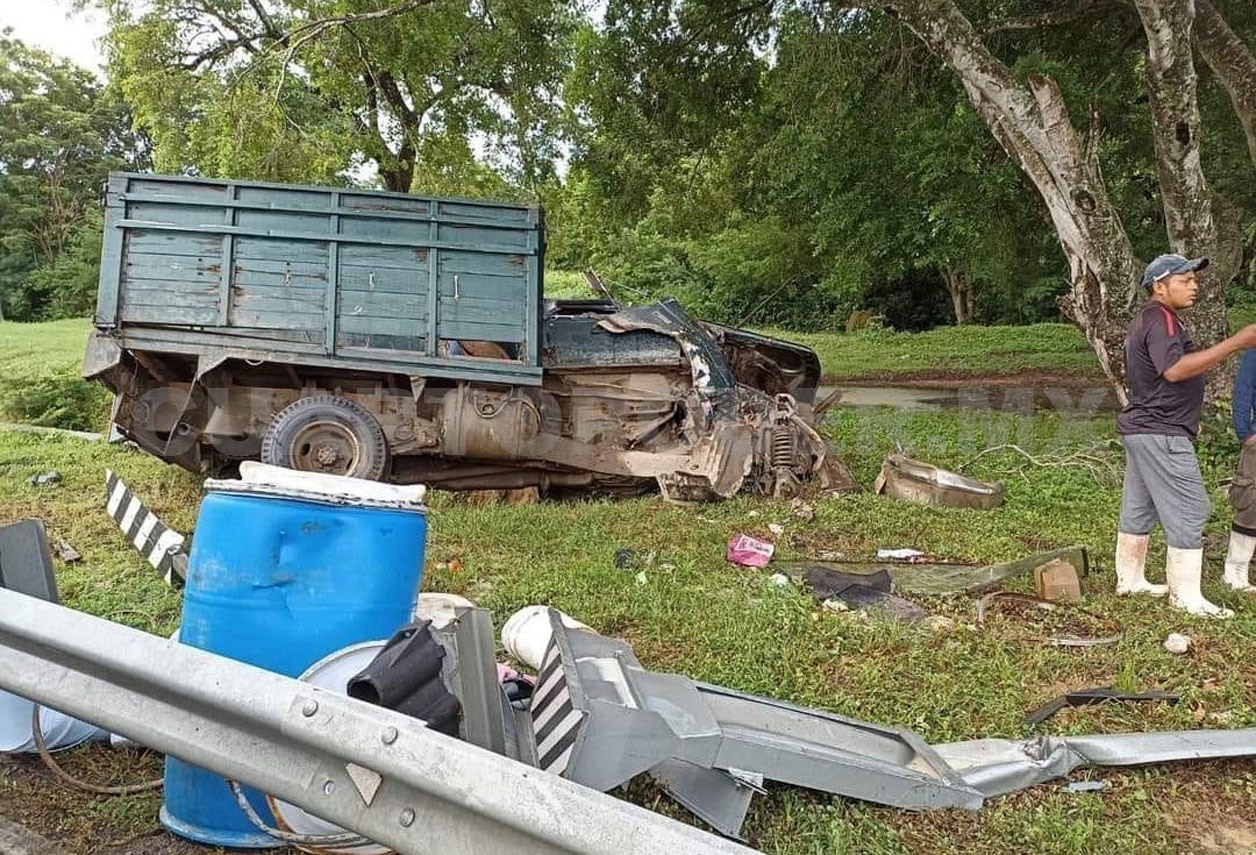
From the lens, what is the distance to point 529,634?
134 inches

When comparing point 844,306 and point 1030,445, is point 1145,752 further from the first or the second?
point 844,306

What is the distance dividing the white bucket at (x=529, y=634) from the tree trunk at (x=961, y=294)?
25.4 meters

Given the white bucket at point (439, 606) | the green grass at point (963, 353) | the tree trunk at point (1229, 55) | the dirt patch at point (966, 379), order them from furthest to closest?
the green grass at point (963, 353), the dirt patch at point (966, 379), the tree trunk at point (1229, 55), the white bucket at point (439, 606)

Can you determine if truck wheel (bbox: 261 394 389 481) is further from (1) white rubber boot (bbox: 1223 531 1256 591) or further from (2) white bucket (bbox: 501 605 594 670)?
(1) white rubber boot (bbox: 1223 531 1256 591)

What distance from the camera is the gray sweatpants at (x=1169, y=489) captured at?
419cm

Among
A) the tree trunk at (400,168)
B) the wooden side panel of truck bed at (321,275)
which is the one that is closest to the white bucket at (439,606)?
the wooden side panel of truck bed at (321,275)

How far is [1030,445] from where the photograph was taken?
9.10 meters

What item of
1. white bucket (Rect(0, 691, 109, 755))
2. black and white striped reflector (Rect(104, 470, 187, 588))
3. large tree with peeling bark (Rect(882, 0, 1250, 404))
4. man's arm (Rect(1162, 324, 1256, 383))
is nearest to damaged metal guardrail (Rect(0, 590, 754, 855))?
white bucket (Rect(0, 691, 109, 755))

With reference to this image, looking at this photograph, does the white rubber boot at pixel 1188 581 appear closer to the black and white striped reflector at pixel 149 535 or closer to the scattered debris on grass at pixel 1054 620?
the scattered debris on grass at pixel 1054 620

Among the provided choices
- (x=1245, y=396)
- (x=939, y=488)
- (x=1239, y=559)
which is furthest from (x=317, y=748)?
(x=939, y=488)

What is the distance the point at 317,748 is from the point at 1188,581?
4065 millimetres

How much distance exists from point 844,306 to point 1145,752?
85.0 ft

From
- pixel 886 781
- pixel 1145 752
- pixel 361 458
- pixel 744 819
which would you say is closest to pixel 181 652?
pixel 744 819

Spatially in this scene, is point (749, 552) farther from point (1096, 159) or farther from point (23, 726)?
point (1096, 159)
